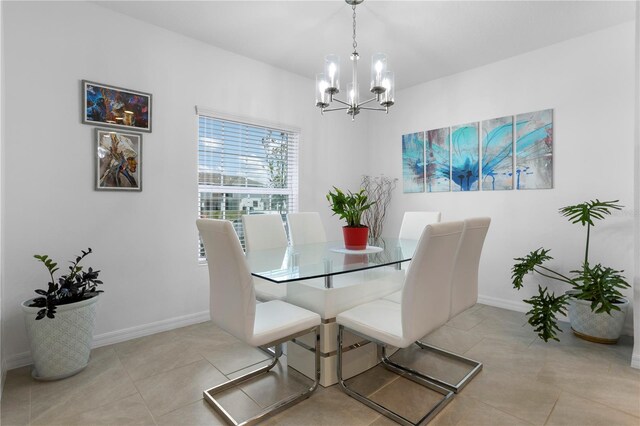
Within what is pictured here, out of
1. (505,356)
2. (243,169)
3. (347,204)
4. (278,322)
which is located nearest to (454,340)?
(505,356)

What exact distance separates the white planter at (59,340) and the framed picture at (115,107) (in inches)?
56.5

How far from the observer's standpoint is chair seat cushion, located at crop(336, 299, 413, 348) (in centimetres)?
167

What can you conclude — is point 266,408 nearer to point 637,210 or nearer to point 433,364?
point 433,364

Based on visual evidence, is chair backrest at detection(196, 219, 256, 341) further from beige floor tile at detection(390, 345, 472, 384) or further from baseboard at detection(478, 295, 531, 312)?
baseboard at detection(478, 295, 531, 312)

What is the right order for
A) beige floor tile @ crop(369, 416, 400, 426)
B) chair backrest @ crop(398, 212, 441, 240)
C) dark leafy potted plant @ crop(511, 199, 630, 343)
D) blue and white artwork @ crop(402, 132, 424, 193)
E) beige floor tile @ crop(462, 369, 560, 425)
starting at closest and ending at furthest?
beige floor tile @ crop(369, 416, 400, 426)
beige floor tile @ crop(462, 369, 560, 425)
dark leafy potted plant @ crop(511, 199, 630, 343)
chair backrest @ crop(398, 212, 441, 240)
blue and white artwork @ crop(402, 132, 424, 193)

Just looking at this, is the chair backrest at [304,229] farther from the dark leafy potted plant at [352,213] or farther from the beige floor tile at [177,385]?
the beige floor tile at [177,385]

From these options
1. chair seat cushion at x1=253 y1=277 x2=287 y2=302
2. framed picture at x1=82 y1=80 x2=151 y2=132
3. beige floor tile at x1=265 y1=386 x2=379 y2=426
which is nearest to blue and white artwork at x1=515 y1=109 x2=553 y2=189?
chair seat cushion at x1=253 y1=277 x2=287 y2=302

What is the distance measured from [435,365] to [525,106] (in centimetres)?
282

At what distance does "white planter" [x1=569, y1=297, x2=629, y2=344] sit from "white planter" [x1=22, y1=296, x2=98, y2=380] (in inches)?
151

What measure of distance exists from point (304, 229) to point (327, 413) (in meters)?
1.77

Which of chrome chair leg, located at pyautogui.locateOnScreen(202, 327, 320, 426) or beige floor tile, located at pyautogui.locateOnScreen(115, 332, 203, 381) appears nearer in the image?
chrome chair leg, located at pyautogui.locateOnScreen(202, 327, 320, 426)

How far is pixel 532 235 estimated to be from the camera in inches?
134

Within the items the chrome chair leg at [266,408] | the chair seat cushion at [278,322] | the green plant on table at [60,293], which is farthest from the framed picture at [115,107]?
the chrome chair leg at [266,408]

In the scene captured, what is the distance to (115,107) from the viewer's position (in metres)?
2.69
